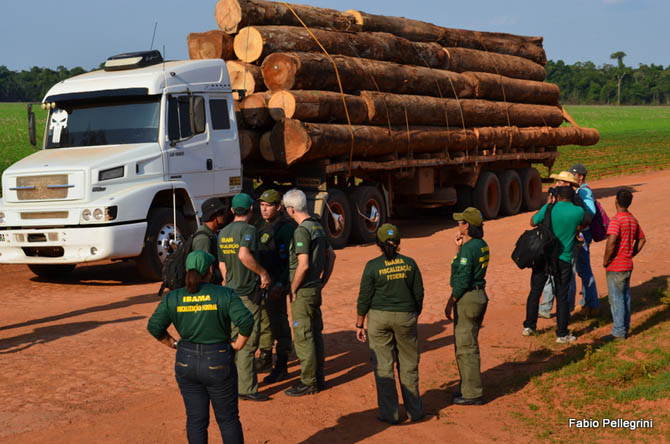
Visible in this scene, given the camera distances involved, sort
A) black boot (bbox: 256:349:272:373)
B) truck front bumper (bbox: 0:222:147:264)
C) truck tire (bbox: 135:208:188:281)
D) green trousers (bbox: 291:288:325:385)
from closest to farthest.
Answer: green trousers (bbox: 291:288:325:385)
black boot (bbox: 256:349:272:373)
truck front bumper (bbox: 0:222:147:264)
truck tire (bbox: 135:208:188:281)

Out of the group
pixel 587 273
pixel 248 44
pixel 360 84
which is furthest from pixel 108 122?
pixel 587 273

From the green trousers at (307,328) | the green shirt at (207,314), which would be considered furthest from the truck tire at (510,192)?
the green shirt at (207,314)

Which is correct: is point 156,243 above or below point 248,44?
below

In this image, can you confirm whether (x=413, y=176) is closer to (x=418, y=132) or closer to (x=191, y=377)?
(x=418, y=132)

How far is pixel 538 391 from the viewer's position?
7.43 meters

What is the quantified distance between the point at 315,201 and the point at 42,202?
5.14m

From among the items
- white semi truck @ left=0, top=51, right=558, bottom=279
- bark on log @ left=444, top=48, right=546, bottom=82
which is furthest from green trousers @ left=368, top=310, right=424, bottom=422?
bark on log @ left=444, top=48, right=546, bottom=82

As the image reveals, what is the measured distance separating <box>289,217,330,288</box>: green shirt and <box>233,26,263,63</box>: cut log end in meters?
8.26

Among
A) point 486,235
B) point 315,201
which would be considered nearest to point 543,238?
point 315,201

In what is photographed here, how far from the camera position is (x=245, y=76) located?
1484 centimetres

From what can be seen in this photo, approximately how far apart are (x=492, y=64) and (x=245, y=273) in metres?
15.8

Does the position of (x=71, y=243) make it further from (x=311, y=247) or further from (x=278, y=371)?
(x=311, y=247)

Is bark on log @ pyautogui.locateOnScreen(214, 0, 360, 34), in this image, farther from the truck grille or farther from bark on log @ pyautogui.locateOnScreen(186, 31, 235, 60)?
the truck grille

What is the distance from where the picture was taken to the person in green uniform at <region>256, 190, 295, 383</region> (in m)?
7.30
